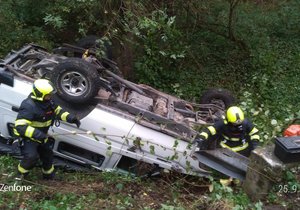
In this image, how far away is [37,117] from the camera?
19.1ft

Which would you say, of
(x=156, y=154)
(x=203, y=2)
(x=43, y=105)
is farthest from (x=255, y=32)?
(x=43, y=105)

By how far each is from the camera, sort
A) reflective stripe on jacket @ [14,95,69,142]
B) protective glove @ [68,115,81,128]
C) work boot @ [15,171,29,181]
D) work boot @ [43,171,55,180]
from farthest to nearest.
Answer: work boot @ [43,171,55,180]
protective glove @ [68,115,81,128]
work boot @ [15,171,29,181]
reflective stripe on jacket @ [14,95,69,142]

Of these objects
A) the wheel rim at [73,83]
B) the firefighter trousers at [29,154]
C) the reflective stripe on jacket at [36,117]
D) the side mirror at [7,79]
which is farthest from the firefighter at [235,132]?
the side mirror at [7,79]

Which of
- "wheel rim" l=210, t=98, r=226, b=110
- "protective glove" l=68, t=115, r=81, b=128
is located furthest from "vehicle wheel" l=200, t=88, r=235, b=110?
"protective glove" l=68, t=115, r=81, b=128

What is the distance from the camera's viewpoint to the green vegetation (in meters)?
5.41

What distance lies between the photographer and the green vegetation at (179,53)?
17.7 ft

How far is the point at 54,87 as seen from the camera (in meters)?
6.30

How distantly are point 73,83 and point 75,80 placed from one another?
0.22ft

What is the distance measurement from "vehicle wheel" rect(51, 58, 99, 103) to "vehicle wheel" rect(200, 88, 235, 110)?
3.19m

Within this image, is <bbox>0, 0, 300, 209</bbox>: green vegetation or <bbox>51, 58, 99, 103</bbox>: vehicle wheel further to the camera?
<bbox>51, 58, 99, 103</bbox>: vehicle wheel

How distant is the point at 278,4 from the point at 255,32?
116 inches

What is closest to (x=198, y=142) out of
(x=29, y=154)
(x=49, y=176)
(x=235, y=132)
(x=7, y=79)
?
(x=235, y=132)

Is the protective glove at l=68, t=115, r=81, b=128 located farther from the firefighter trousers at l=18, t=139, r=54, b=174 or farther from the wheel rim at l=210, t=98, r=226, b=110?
the wheel rim at l=210, t=98, r=226, b=110

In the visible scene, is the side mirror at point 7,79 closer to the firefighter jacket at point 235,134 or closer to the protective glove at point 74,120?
the protective glove at point 74,120
